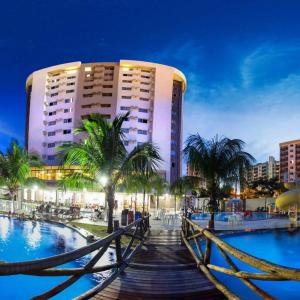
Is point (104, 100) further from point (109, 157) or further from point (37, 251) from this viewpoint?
point (37, 251)

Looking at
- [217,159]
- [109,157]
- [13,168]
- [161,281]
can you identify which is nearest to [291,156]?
[13,168]

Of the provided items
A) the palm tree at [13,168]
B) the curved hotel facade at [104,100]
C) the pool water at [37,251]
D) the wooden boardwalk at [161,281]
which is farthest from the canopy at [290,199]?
the curved hotel facade at [104,100]

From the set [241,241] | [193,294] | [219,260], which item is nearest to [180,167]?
[241,241]

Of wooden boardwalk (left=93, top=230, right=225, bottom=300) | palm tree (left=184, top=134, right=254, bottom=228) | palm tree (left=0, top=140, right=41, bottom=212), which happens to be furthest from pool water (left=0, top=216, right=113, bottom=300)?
palm tree (left=184, top=134, right=254, bottom=228)

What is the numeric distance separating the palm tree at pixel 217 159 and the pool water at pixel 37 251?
698cm

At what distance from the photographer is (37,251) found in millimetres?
13516

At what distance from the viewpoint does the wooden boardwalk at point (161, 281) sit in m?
6.34

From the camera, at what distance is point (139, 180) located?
683 inches

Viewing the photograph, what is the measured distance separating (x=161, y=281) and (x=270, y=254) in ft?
32.9

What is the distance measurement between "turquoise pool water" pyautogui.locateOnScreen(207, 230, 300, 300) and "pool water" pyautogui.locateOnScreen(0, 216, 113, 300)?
13.0 ft

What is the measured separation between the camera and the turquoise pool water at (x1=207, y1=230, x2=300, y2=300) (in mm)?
9253

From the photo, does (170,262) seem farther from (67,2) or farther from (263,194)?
(263,194)

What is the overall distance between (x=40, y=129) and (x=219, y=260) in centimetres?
7532

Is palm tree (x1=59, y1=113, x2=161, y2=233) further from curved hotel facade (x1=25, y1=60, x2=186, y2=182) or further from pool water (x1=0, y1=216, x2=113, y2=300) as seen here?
curved hotel facade (x1=25, y1=60, x2=186, y2=182)
